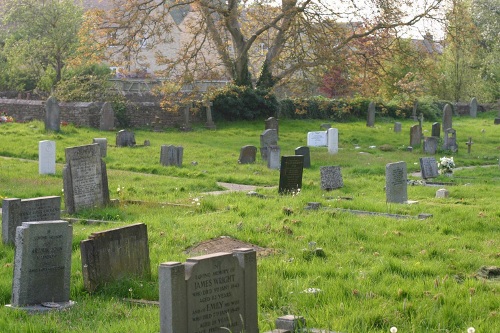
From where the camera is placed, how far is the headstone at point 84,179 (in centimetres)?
1499

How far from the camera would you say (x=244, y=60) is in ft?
132

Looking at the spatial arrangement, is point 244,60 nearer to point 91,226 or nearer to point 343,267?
point 91,226

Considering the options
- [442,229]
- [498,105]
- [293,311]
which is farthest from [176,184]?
[498,105]

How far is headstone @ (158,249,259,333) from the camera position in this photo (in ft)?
21.4

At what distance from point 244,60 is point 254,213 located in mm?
26543

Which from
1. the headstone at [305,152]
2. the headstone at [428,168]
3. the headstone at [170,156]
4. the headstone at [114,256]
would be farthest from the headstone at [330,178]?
the headstone at [114,256]

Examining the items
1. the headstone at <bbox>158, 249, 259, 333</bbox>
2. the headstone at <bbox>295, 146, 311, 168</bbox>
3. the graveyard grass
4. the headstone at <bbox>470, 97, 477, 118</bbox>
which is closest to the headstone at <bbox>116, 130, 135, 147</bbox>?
the graveyard grass

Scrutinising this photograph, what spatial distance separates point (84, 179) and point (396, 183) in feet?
18.5

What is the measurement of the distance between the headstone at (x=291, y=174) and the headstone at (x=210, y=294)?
1037 cm

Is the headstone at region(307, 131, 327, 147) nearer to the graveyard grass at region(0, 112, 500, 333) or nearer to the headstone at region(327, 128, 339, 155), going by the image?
the headstone at region(327, 128, 339, 155)

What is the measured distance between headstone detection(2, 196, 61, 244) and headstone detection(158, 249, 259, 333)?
484 centimetres

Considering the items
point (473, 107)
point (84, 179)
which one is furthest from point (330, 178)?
point (473, 107)

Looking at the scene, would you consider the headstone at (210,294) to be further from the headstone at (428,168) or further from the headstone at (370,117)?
the headstone at (370,117)

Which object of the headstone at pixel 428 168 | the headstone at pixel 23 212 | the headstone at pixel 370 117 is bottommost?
the headstone at pixel 428 168
